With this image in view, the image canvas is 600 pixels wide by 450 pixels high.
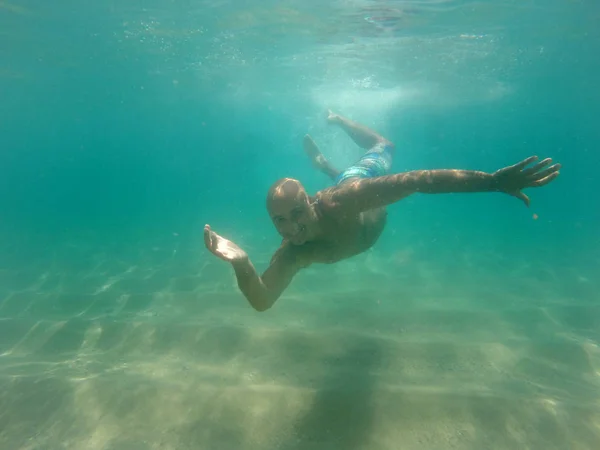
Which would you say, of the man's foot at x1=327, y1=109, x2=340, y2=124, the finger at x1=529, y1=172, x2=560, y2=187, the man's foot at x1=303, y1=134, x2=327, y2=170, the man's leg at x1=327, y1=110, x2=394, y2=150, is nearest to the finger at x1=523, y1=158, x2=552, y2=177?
the finger at x1=529, y1=172, x2=560, y2=187

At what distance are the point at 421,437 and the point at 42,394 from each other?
5.53 meters

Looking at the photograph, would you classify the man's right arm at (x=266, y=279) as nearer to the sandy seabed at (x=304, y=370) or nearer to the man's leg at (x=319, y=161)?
the sandy seabed at (x=304, y=370)

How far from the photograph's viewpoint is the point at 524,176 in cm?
383

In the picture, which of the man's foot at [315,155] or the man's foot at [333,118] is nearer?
the man's foot at [315,155]

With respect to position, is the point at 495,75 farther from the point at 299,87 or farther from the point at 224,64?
the point at 224,64

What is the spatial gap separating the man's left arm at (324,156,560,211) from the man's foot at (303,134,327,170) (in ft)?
20.9

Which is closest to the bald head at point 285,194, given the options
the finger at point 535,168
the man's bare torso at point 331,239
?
the man's bare torso at point 331,239

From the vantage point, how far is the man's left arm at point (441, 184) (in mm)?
3824

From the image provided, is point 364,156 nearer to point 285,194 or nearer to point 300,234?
point 300,234

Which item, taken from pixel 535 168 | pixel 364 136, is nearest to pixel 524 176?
pixel 535 168

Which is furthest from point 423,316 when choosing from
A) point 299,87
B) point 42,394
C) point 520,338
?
point 299,87

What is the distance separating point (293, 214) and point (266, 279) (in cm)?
110

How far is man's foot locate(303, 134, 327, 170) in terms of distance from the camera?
37.4ft

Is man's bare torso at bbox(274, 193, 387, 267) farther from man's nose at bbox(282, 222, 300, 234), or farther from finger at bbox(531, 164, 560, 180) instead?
finger at bbox(531, 164, 560, 180)
